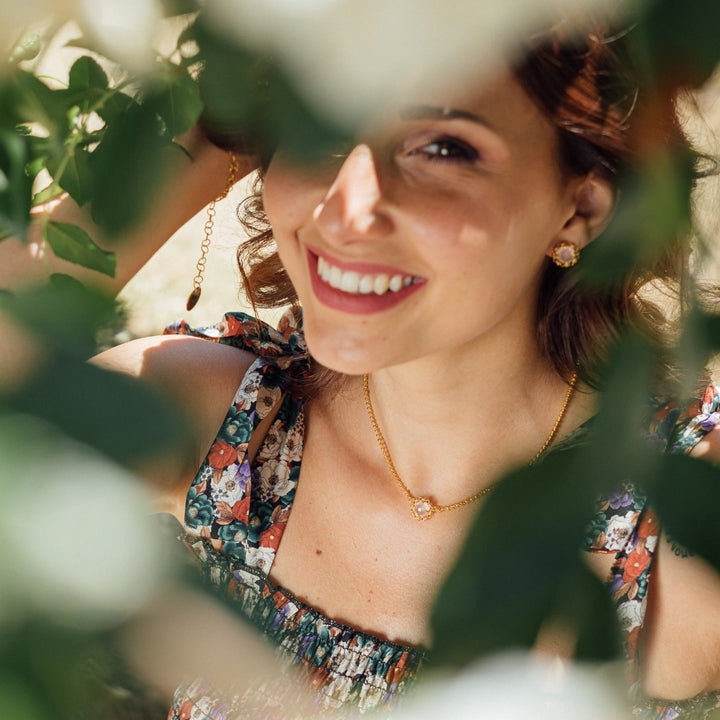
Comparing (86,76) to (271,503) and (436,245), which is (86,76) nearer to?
(436,245)

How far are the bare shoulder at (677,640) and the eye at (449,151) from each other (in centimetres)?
70

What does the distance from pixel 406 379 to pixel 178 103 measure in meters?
1.05

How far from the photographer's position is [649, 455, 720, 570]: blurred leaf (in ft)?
1.45

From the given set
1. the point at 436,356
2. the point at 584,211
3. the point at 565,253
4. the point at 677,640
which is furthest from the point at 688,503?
the point at 677,640

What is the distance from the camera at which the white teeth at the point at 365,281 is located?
1.16 m

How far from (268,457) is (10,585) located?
1.46 meters

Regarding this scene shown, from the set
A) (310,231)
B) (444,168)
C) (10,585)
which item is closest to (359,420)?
(310,231)

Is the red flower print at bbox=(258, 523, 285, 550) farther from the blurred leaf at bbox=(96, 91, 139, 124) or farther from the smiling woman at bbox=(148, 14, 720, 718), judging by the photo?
the blurred leaf at bbox=(96, 91, 139, 124)

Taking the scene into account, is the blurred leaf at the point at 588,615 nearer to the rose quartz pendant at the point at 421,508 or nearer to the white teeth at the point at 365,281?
the white teeth at the point at 365,281

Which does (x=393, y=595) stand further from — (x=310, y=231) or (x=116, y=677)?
(x=116, y=677)

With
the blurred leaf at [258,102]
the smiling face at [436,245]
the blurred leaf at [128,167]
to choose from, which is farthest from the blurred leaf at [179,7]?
the smiling face at [436,245]

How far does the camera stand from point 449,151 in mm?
955

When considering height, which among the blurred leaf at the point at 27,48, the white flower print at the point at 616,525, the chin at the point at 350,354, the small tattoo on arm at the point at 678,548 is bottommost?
the chin at the point at 350,354

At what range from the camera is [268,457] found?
177cm
